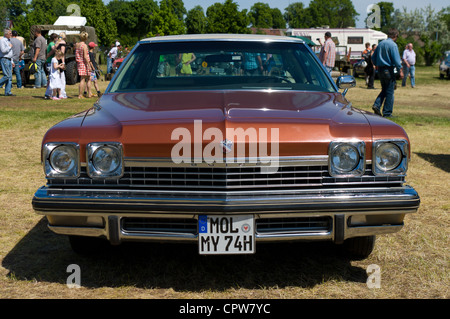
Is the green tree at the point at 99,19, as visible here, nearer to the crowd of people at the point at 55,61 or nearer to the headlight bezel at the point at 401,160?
the crowd of people at the point at 55,61

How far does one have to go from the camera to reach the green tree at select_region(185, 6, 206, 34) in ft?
319

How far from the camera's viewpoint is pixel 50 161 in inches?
128

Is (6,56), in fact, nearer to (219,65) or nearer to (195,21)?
(219,65)

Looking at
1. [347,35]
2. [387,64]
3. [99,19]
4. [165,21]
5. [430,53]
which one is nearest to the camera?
[387,64]

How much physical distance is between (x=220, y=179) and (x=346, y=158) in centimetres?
72

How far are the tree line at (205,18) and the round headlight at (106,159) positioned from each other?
4787 centimetres

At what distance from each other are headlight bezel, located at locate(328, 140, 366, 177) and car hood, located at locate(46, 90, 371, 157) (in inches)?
1.2

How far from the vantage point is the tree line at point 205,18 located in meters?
61.2

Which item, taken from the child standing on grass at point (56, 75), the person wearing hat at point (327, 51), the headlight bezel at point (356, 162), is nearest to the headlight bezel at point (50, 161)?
the headlight bezel at point (356, 162)

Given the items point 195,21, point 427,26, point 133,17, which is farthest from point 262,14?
point 427,26

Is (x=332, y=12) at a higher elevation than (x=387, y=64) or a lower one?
higher

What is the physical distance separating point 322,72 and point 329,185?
1.55m

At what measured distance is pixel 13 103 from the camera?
14.3m
